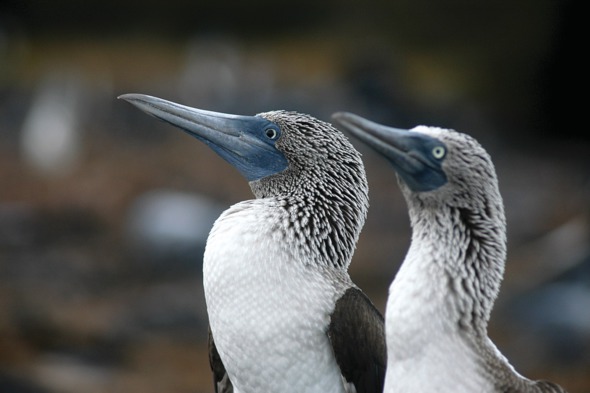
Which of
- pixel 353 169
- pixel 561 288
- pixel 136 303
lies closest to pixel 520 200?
pixel 561 288

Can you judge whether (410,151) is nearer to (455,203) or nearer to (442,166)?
(442,166)

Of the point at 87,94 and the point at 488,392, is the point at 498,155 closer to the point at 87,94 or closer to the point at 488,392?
the point at 87,94

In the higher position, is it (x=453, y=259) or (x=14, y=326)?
(x=453, y=259)

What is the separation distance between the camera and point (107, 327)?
16.4m

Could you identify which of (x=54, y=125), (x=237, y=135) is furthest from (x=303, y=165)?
(x=54, y=125)

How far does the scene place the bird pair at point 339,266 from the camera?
13.0 ft

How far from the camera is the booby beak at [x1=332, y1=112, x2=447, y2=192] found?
4.02 meters

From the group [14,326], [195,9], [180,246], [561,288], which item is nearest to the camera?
[14,326]

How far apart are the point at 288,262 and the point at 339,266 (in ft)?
1.10

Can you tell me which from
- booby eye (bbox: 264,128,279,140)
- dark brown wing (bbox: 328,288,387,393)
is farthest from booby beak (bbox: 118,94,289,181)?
dark brown wing (bbox: 328,288,387,393)

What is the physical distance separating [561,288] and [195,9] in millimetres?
21085

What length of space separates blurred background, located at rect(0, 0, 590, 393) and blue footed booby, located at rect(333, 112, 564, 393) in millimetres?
8302

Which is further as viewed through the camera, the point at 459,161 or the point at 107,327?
the point at 107,327

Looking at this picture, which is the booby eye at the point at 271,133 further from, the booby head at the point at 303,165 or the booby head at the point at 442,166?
the booby head at the point at 442,166
